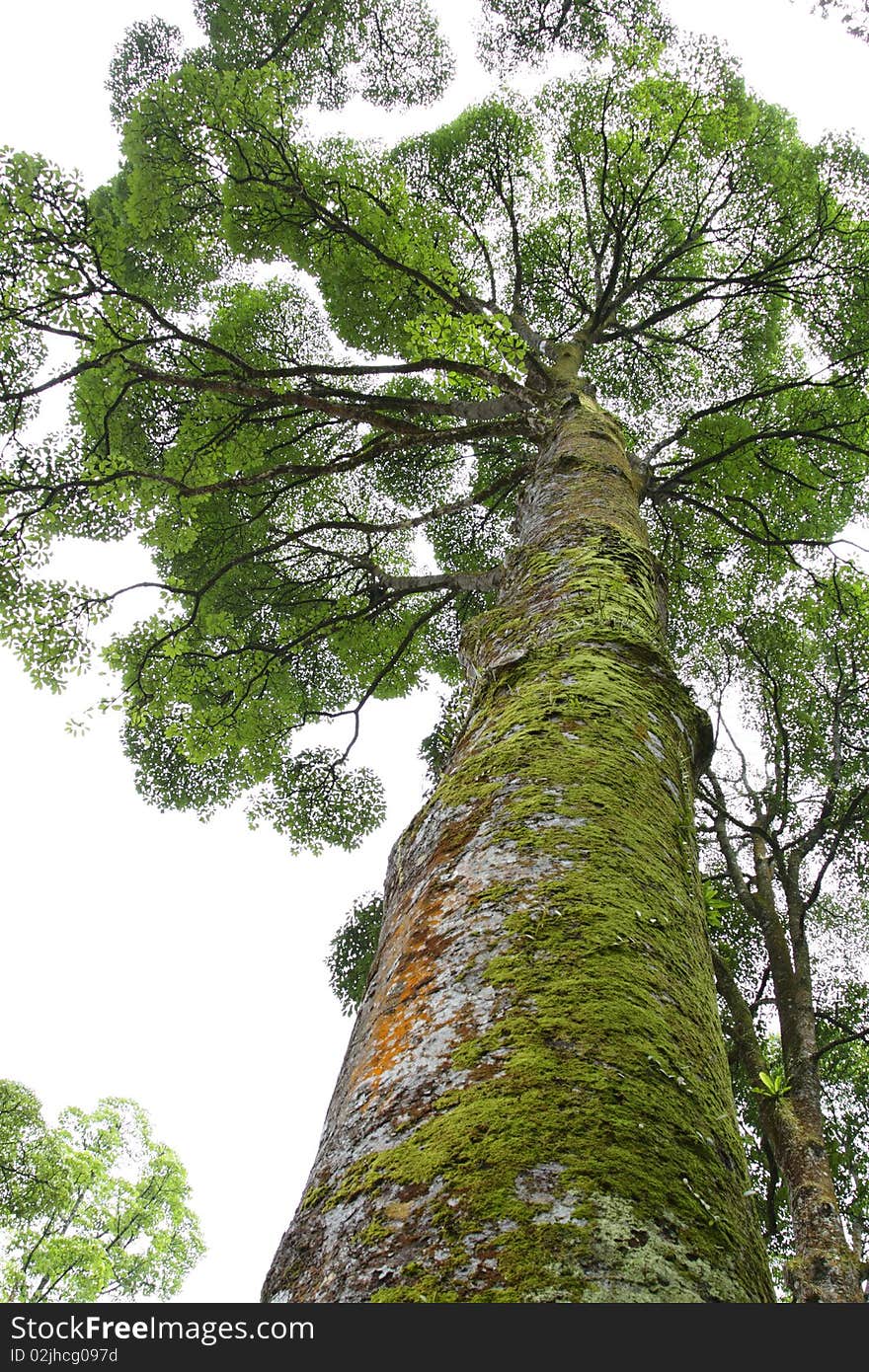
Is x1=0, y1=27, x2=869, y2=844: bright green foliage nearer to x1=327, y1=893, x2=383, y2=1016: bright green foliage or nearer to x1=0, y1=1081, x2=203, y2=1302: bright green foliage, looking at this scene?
x1=327, y1=893, x2=383, y2=1016: bright green foliage

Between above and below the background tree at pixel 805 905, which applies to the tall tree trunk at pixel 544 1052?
below

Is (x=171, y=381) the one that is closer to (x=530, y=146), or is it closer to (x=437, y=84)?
(x=530, y=146)

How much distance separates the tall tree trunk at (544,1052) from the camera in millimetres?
943

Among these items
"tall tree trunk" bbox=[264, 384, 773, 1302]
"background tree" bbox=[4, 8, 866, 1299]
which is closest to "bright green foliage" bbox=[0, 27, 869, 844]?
"background tree" bbox=[4, 8, 866, 1299]

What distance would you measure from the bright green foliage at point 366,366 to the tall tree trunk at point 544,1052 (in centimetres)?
408

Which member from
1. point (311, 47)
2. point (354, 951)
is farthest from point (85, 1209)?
point (311, 47)

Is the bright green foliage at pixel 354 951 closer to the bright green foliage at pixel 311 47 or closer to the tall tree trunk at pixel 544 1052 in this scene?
the tall tree trunk at pixel 544 1052

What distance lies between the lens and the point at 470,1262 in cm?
90

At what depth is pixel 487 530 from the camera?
425 inches

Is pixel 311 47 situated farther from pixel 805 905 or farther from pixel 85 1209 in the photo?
pixel 85 1209

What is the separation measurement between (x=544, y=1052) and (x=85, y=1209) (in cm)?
1750

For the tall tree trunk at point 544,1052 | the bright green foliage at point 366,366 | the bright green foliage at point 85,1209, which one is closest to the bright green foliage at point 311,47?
the bright green foliage at point 366,366
